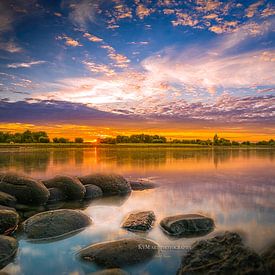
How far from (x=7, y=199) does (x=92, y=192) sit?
3433 mm

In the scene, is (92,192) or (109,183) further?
(109,183)

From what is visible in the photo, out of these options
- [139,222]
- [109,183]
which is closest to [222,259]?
[139,222]

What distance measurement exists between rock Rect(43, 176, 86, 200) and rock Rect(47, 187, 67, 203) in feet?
0.44

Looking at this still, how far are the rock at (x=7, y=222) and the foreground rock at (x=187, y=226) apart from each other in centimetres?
368

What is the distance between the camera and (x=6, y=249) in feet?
18.2

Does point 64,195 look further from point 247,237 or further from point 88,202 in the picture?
point 247,237

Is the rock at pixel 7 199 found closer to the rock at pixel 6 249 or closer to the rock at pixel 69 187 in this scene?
the rock at pixel 69 187

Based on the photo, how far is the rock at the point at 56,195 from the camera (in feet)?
35.7

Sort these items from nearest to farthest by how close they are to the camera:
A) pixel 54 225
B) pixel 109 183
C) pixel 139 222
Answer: pixel 54 225 → pixel 139 222 → pixel 109 183

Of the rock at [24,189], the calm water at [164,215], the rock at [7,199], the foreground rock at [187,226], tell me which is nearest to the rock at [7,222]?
the calm water at [164,215]

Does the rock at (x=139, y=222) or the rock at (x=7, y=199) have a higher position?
the rock at (x=7, y=199)

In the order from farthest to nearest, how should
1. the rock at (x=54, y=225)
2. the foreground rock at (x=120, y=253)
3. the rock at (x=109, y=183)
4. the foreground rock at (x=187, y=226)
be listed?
the rock at (x=109, y=183) < the foreground rock at (x=187, y=226) < the rock at (x=54, y=225) < the foreground rock at (x=120, y=253)

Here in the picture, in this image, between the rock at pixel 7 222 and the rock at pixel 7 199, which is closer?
the rock at pixel 7 222

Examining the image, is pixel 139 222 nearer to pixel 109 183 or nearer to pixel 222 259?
Result: pixel 222 259
